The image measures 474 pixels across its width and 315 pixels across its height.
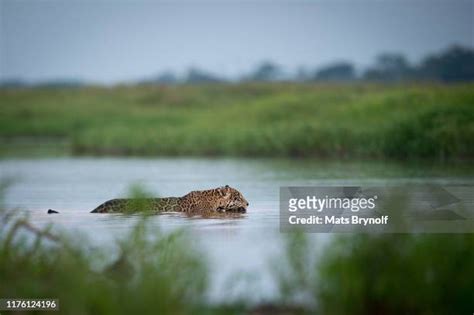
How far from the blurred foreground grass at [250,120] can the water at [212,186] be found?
1.57 metres

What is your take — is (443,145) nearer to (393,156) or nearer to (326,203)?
(393,156)

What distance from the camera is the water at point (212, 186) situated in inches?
353

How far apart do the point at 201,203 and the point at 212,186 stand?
11.7 feet

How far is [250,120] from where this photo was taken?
32.9m

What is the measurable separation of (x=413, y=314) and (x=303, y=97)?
27.8 metres

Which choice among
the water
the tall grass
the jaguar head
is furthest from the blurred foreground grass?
the tall grass

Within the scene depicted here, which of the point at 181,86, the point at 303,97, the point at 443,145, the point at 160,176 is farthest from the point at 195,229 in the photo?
the point at 181,86

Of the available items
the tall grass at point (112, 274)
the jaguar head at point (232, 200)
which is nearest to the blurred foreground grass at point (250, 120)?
the jaguar head at point (232, 200)

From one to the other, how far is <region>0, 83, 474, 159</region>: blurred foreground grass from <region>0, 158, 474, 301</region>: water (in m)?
1.57

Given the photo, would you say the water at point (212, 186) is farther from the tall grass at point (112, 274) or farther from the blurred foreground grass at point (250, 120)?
the blurred foreground grass at point (250, 120)

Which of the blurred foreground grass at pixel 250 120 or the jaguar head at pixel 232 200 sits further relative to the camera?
the blurred foreground grass at pixel 250 120

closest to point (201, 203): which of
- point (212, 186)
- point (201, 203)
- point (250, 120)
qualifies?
point (201, 203)

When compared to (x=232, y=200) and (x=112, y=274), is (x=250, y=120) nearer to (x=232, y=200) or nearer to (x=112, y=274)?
(x=232, y=200)

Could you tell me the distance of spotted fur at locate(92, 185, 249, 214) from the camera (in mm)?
12977
